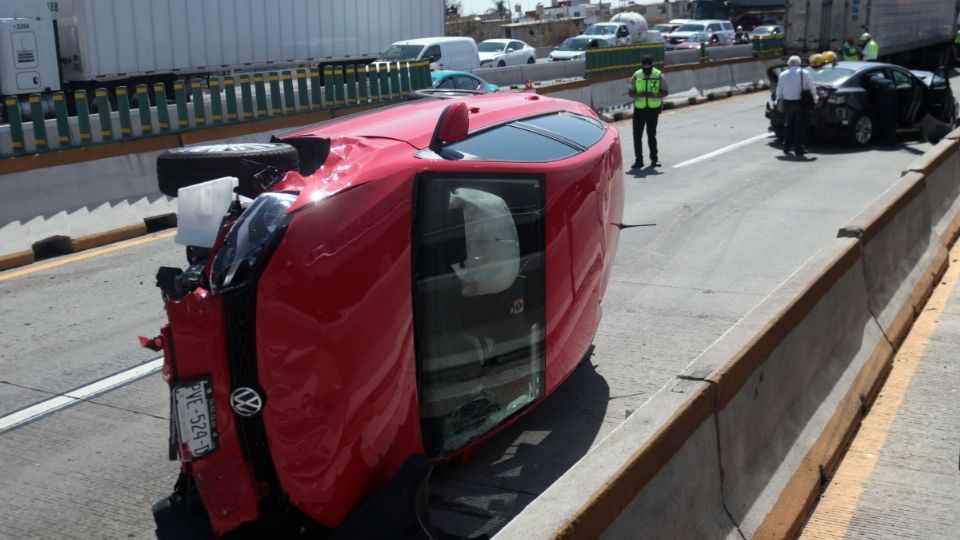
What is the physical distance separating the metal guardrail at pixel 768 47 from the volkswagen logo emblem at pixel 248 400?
3558cm

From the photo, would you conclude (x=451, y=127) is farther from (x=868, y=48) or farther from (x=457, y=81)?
(x=868, y=48)

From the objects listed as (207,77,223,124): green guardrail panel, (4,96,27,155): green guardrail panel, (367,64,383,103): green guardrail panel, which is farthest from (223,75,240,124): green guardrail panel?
(367,64,383,103): green guardrail panel

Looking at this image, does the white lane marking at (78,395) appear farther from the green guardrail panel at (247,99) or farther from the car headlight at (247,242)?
the green guardrail panel at (247,99)

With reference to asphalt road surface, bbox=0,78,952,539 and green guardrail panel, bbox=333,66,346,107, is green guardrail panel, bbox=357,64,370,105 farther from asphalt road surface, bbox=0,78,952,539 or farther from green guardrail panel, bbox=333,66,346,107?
asphalt road surface, bbox=0,78,952,539

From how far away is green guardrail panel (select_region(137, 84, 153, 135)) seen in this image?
47.8 ft

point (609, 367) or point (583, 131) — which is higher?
point (583, 131)

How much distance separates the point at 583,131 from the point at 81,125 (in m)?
9.27

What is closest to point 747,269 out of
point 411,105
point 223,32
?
point 411,105

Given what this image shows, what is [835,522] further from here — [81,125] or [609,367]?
[81,125]

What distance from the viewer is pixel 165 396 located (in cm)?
689

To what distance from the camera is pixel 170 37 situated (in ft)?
93.6

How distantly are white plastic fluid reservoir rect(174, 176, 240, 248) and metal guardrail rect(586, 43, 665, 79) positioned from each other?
961 inches

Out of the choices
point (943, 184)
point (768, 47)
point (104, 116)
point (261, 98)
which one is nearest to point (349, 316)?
point (943, 184)

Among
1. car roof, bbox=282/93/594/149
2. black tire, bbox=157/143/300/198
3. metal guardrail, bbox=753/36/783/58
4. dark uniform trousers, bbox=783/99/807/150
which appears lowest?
dark uniform trousers, bbox=783/99/807/150
